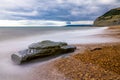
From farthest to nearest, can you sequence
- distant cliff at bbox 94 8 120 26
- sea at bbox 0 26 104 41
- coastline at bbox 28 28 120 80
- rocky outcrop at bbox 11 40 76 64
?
distant cliff at bbox 94 8 120 26 < sea at bbox 0 26 104 41 < rocky outcrop at bbox 11 40 76 64 < coastline at bbox 28 28 120 80

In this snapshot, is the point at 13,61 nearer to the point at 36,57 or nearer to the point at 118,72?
the point at 36,57

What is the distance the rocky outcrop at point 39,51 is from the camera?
1083cm

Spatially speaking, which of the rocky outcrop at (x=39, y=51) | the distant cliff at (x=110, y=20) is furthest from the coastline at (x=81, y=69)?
the distant cliff at (x=110, y=20)

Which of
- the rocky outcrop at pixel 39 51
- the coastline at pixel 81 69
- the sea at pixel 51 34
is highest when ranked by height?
the rocky outcrop at pixel 39 51

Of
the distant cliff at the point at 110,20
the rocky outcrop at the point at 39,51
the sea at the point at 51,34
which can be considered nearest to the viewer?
the rocky outcrop at the point at 39,51

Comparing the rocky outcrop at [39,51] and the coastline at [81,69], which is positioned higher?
the rocky outcrop at [39,51]

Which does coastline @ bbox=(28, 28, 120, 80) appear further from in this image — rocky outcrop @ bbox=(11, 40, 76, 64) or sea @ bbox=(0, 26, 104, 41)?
sea @ bbox=(0, 26, 104, 41)

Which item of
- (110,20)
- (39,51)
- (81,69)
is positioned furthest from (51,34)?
(110,20)

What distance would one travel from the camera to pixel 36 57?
11.4 metres

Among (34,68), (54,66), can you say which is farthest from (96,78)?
(34,68)

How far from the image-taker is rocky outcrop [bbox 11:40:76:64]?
10.8m

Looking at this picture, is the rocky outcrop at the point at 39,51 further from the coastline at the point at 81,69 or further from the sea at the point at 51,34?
the sea at the point at 51,34

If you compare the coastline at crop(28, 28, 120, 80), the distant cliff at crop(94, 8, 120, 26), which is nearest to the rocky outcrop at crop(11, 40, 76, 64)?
the coastline at crop(28, 28, 120, 80)

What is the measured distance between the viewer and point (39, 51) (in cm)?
1155
